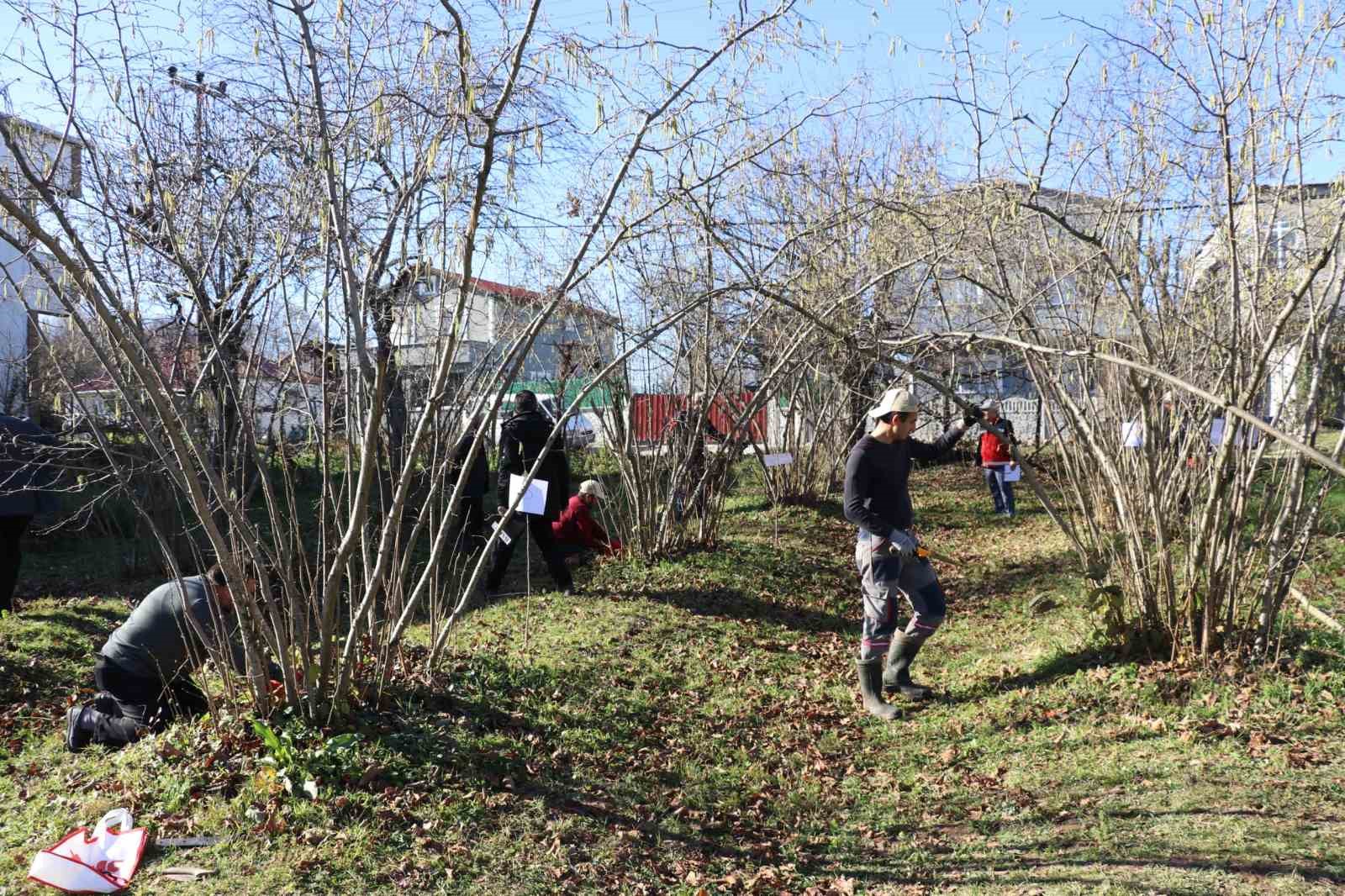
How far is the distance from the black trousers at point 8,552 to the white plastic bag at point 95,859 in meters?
3.88

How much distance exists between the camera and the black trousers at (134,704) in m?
4.75

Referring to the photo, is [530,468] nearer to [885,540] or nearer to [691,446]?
[691,446]

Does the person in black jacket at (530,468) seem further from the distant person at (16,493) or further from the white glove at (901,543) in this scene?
the white glove at (901,543)

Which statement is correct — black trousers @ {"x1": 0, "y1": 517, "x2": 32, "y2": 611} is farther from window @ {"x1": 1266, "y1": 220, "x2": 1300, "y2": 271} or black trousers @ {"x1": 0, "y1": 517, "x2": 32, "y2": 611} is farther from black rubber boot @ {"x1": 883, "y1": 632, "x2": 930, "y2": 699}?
window @ {"x1": 1266, "y1": 220, "x2": 1300, "y2": 271}

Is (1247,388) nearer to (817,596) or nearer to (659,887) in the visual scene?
(659,887)

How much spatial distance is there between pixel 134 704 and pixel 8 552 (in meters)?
2.99

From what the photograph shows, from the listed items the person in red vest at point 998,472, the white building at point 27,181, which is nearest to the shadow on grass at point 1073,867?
the white building at point 27,181

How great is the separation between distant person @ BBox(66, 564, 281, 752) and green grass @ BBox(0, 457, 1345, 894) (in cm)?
21

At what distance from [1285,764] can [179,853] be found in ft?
14.2

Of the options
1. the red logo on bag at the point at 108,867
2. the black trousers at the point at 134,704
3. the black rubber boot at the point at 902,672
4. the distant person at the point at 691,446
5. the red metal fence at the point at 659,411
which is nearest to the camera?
the red logo on bag at the point at 108,867

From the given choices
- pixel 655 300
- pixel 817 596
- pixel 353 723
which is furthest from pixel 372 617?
pixel 655 300

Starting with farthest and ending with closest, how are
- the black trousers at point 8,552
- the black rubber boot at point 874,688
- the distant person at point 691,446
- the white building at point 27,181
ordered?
the distant person at point 691,446 → the black trousers at point 8,552 → the black rubber boot at point 874,688 → the white building at point 27,181

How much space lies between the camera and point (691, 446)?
9328mm

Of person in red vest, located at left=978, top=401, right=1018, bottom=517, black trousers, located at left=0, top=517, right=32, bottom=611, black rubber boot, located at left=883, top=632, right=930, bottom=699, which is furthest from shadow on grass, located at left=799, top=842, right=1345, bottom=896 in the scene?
person in red vest, located at left=978, top=401, right=1018, bottom=517
